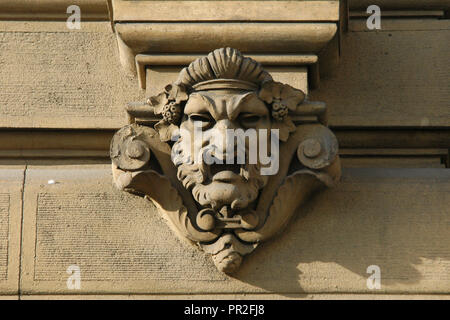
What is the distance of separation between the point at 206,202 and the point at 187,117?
304mm

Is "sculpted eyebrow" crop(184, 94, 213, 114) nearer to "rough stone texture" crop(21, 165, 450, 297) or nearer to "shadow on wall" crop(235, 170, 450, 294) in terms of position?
"rough stone texture" crop(21, 165, 450, 297)

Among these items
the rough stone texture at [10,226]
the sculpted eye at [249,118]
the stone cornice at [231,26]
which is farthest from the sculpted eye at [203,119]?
the rough stone texture at [10,226]

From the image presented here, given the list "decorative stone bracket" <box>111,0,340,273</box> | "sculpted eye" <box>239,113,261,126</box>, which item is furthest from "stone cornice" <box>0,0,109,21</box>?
"sculpted eye" <box>239,113,261,126</box>

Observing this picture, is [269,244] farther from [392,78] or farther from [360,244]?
[392,78]

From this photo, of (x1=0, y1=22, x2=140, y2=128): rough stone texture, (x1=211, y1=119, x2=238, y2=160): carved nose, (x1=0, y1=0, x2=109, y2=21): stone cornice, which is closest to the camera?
(x1=211, y1=119, x2=238, y2=160): carved nose

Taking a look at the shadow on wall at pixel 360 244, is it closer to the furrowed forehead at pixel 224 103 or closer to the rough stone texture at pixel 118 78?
the rough stone texture at pixel 118 78

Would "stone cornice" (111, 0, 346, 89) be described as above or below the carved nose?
above

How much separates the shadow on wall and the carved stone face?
0.89 feet

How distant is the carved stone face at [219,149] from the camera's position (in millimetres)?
4785

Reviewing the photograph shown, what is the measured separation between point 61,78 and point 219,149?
0.85 meters

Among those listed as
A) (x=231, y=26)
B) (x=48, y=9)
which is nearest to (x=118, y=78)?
(x=48, y=9)

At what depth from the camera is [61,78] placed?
5312 millimetres

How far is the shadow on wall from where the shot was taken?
498 cm

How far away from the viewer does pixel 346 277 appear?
16.4ft
